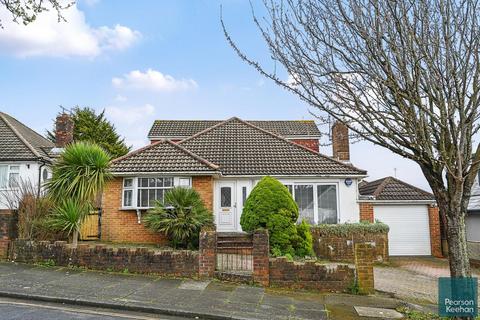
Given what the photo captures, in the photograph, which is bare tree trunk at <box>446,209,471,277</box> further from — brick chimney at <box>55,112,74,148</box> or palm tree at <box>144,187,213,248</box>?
brick chimney at <box>55,112,74,148</box>

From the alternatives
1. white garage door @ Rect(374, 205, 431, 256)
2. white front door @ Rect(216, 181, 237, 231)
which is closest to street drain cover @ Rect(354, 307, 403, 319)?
white front door @ Rect(216, 181, 237, 231)

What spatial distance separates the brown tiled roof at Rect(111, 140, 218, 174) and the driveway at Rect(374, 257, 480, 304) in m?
6.62

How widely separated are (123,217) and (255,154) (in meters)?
6.45

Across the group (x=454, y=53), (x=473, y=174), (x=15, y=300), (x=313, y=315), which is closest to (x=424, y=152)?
(x=473, y=174)

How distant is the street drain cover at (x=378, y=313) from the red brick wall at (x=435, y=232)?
37.5ft

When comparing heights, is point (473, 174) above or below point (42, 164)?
below

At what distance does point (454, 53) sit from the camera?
6277mm

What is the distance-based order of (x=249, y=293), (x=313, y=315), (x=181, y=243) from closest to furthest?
(x=313, y=315), (x=249, y=293), (x=181, y=243)

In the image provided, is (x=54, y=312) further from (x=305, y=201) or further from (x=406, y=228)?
(x=406, y=228)

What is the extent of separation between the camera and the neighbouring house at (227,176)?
1405cm

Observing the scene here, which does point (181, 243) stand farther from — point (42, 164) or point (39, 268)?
point (42, 164)

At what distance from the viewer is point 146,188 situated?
46.6ft

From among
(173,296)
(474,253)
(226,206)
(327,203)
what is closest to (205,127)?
(226,206)

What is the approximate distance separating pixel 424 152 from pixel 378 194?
12.3 meters
